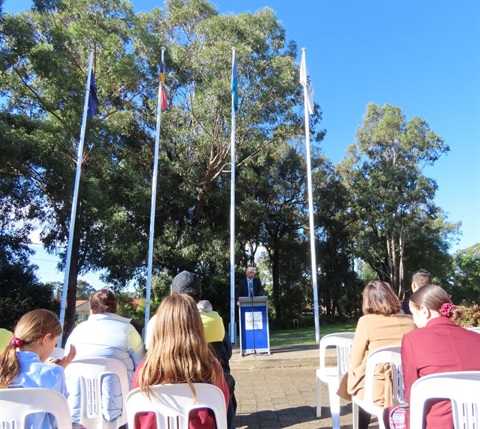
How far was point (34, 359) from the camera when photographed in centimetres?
218

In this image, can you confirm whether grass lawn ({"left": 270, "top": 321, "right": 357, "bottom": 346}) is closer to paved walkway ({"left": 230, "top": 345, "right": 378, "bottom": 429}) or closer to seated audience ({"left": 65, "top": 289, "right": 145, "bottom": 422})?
paved walkway ({"left": 230, "top": 345, "right": 378, "bottom": 429})

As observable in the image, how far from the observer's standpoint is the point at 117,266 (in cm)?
1694

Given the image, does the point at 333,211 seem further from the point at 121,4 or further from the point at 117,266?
the point at 121,4

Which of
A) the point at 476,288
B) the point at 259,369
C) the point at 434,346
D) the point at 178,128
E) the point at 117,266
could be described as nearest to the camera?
the point at 434,346

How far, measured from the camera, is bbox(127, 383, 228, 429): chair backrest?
191cm

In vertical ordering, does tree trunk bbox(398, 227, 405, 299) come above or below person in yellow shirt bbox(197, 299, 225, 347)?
above

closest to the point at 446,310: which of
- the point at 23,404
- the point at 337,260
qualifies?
the point at 23,404

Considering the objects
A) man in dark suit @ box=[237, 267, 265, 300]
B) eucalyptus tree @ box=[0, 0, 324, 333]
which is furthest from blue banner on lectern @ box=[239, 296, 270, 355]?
eucalyptus tree @ box=[0, 0, 324, 333]

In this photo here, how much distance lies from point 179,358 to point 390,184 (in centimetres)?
2474

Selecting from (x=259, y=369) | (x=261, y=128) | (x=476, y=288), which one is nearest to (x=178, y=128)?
(x=261, y=128)

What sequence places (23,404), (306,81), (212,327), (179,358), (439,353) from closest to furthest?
(23,404), (179,358), (439,353), (212,327), (306,81)

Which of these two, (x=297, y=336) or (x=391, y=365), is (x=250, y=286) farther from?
(x=297, y=336)

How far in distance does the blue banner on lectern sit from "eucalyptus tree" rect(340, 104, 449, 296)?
18.8 m

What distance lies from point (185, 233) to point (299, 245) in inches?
391
